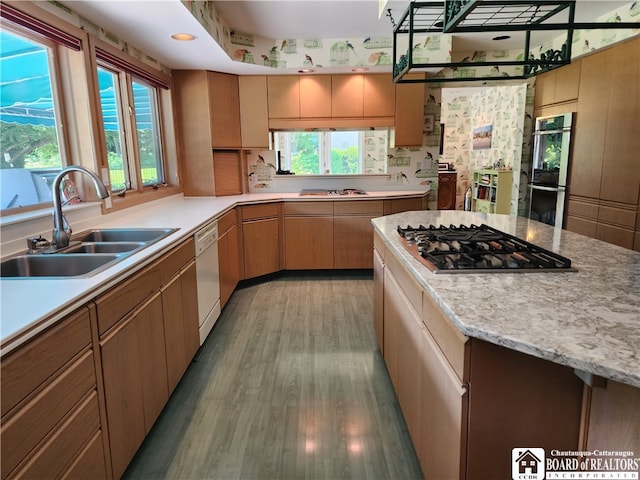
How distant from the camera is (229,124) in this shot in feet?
14.5

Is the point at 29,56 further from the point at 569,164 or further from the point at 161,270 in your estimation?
the point at 569,164

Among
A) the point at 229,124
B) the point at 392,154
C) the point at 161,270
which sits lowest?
the point at 161,270

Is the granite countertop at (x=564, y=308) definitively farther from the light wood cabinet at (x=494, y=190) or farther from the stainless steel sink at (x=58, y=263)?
the light wood cabinet at (x=494, y=190)

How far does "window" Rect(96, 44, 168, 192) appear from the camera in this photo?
9.89 feet

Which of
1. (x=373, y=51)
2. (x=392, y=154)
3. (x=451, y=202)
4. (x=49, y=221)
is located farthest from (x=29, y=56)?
(x=451, y=202)

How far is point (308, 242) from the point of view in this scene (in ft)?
14.7

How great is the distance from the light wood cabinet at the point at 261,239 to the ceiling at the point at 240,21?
1461mm

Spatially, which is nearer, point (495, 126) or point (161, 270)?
point (161, 270)

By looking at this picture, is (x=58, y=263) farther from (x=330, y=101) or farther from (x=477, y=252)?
(x=330, y=101)

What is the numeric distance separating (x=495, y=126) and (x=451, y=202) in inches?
72.7

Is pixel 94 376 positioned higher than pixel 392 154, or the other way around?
pixel 392 154

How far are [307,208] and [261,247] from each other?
0.65 metres

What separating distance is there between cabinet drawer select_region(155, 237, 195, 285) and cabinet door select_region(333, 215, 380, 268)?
2142 mm

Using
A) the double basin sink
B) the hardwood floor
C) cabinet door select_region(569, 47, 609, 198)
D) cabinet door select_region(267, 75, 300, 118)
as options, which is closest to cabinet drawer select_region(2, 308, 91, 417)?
the double basin sink
